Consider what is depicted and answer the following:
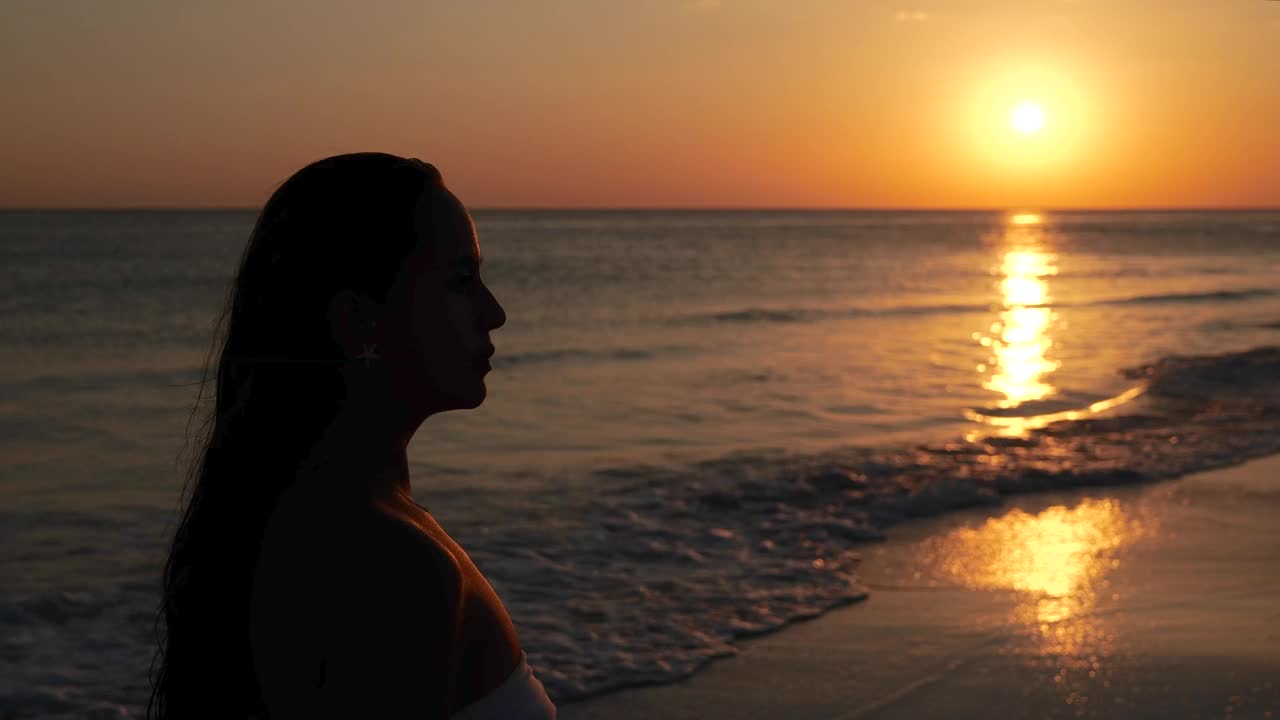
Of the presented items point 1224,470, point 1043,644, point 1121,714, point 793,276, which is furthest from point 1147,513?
point 793,276

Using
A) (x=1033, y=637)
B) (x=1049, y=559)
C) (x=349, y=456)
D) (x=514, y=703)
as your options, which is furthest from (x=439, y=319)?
(x=1049, y=559)

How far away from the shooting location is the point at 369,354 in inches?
57.4

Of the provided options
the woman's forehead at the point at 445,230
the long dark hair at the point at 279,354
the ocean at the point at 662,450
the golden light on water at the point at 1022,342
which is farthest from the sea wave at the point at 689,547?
the woman's forehead at the point at 445,230

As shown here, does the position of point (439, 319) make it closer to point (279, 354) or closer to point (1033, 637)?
point (279, 354)

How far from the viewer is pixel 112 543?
9.22 m

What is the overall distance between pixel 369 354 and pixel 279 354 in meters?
0.12

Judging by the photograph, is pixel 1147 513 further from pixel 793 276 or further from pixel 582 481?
pixel 793 276

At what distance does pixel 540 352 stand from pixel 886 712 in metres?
18.3

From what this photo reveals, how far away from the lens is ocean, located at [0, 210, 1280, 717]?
24.4ft

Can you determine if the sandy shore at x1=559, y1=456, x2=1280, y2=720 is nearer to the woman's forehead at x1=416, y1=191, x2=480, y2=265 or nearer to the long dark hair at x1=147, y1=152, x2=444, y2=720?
the long dark hair at x1=147, y1=152, x2=444, y2=720

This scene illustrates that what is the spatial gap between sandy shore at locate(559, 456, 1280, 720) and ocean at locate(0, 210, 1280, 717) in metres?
0.34

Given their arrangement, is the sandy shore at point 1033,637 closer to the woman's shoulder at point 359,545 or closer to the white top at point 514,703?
the white top at point 514,703

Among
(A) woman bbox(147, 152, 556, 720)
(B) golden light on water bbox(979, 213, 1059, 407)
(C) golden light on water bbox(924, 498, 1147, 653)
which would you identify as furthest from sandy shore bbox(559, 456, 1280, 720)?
(B) golden light on water bbox(979, 213, 1059, 407)

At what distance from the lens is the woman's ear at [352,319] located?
4.76 ft
